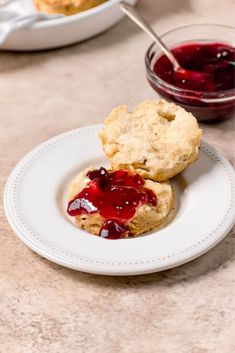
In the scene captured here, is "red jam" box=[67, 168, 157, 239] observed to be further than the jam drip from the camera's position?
No

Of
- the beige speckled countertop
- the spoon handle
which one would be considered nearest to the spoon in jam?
the spoon handle

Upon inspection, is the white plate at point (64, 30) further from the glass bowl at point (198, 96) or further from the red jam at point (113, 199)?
the red jam at point (113, 199)

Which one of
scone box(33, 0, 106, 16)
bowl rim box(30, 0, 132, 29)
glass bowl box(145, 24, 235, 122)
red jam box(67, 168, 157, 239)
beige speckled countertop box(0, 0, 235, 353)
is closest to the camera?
beige speckled countertop box(0, 0, 235, 353)

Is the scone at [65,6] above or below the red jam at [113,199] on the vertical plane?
below

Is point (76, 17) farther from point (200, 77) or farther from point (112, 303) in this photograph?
point (112, 303)

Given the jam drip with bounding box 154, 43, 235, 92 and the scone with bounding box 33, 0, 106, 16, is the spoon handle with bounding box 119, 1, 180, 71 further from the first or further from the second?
the scone with bounding box 33, 0, 106, 16

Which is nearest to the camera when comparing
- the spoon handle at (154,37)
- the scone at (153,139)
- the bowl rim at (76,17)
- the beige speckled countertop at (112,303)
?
the beige speckled countertop at (112,303)

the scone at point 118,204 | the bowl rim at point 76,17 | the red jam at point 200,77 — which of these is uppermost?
the scone at point 118,204

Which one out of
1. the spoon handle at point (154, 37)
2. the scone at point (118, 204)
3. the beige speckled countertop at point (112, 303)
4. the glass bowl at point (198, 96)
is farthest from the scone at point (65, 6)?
the scone at point (118, 204)
